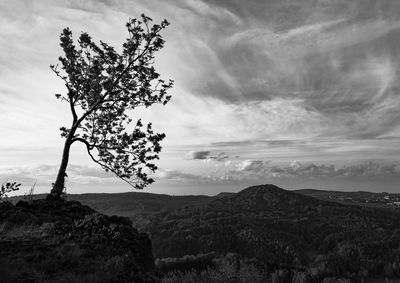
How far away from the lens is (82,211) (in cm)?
2219

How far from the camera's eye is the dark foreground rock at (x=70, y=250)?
11.8 meters

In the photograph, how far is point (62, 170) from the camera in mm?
25969

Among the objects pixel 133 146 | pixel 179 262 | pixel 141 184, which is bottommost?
pixel 179 262

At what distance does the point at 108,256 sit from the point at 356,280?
165 metres

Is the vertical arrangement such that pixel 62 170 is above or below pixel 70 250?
above

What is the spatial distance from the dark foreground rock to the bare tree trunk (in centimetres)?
447

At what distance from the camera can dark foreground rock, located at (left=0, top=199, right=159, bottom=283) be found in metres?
11.8

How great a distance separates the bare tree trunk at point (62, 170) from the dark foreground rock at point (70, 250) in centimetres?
447

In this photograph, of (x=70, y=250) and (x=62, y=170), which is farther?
(x=62, y=170)

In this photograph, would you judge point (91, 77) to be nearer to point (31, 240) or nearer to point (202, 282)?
point (31, 240)

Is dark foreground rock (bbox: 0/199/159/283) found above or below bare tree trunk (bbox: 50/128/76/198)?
below

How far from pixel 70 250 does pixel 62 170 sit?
1332 cm

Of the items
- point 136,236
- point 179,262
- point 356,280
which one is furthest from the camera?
point 356,280

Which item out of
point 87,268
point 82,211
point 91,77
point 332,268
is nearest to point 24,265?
point 87,268
